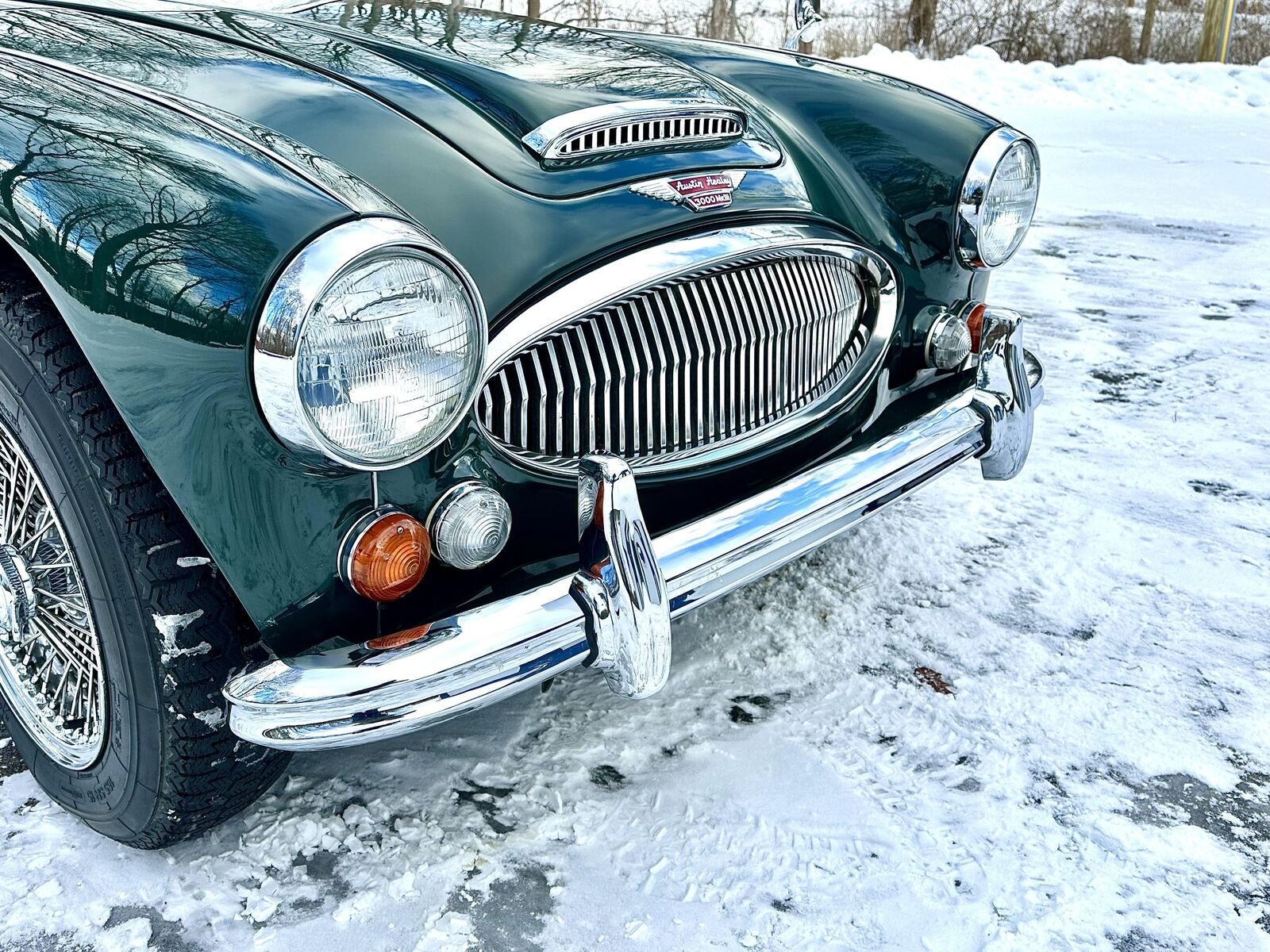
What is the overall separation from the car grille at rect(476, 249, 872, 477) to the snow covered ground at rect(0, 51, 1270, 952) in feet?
1.76

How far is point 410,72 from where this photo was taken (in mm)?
2068

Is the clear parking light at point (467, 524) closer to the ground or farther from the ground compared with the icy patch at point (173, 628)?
farther from the ground

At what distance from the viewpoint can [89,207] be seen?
1412mm

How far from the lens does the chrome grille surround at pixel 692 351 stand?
5.35 ft

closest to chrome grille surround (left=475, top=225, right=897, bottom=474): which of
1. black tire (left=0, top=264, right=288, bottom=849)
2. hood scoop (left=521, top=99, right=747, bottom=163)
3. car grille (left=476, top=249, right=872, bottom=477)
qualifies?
car grille (left=476, top=249, right=872, bottom=477)

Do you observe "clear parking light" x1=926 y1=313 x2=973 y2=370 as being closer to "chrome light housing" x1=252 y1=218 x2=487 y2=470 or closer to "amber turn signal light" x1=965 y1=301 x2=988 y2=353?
"amber turn signal light" x1=965 y1=301 x2=988 y2=353

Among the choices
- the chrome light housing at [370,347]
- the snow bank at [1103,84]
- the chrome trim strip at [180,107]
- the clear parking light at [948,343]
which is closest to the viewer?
the chrome light housing at [370,347]

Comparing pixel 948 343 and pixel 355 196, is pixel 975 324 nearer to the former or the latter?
pixel 948 343

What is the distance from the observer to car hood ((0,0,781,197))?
1.81m

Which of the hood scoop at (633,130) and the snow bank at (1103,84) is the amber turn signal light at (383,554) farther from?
the snow bank at (1103,84)

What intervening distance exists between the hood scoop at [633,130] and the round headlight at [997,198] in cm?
54

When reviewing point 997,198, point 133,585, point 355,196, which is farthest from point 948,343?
point 133,585

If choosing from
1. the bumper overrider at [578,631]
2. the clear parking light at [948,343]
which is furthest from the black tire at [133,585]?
the clear parking light at [948,343]

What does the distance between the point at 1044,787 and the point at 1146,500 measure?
1248 mm
